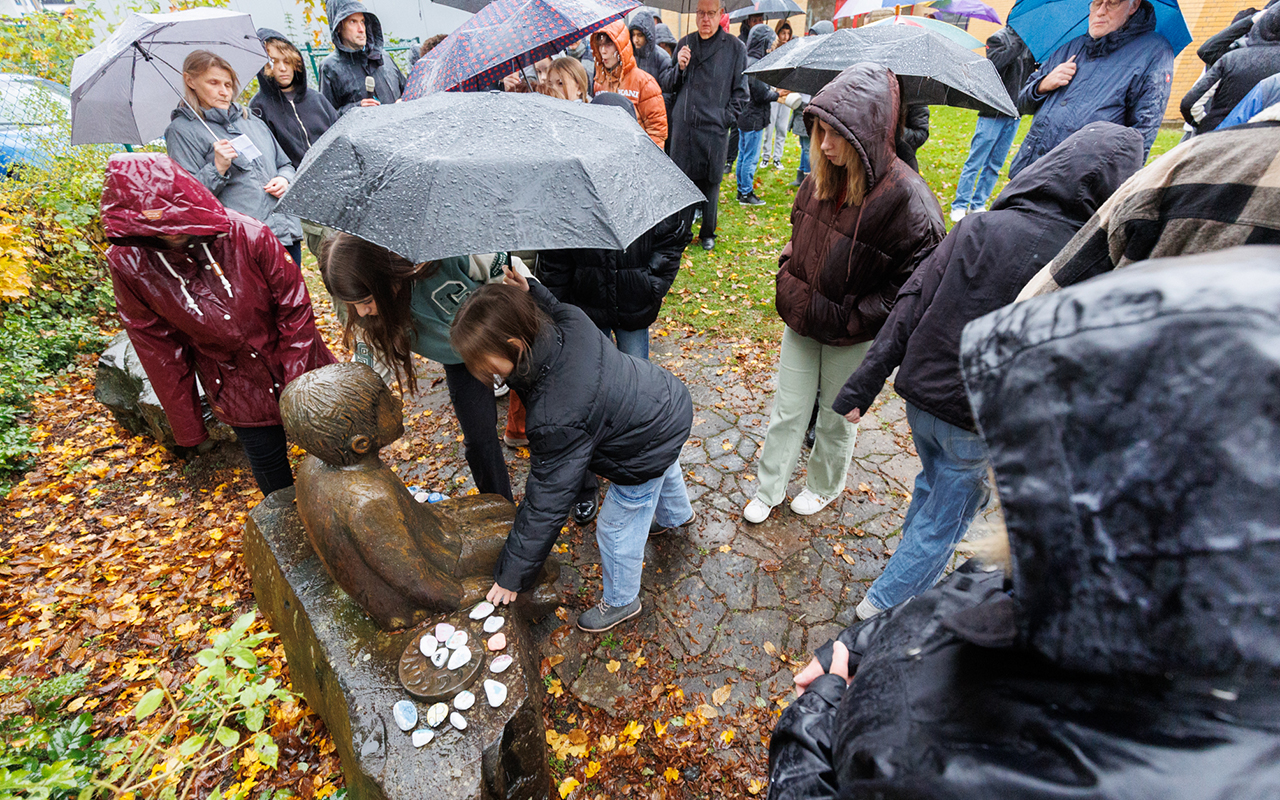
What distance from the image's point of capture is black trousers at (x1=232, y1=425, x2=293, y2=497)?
3.08m

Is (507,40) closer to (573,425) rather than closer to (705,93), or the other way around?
(573,425)

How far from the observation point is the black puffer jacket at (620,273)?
342 centimetres

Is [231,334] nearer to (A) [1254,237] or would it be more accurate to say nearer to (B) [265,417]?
(B) [265,417]

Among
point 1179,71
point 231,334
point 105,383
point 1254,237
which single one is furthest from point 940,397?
point 1179,71

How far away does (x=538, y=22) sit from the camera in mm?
3672

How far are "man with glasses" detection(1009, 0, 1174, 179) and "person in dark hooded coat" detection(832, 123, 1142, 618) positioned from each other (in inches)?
100

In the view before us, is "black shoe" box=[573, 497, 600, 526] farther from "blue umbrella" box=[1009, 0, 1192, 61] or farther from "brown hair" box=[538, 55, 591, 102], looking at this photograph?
"blue umbrella" box=[1009, 0, 1192, 61]

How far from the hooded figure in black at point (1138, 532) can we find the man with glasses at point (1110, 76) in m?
4.22

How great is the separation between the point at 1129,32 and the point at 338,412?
219 inches

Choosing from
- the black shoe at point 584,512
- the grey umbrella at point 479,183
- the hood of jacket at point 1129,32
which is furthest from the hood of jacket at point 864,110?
the hood of jacket at point 1129,32

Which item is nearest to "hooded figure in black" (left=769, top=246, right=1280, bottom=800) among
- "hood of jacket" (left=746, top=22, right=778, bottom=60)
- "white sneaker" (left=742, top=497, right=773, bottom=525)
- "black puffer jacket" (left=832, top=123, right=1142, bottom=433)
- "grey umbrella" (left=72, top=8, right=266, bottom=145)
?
"black puffer jacket" (left=832, top=123, right=1142, bottom=433)

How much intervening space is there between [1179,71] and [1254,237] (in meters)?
17.3

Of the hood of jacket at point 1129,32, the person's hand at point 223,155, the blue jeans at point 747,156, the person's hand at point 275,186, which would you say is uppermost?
the hood of jacket at point 1129,32

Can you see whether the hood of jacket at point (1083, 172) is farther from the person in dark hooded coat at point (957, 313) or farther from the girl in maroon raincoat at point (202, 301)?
the girl in maroon raincoat at point (202, 301)
